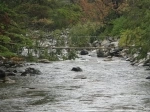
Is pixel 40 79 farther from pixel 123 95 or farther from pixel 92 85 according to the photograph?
pixel 123 95

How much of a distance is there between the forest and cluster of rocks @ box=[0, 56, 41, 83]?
3.33 ft

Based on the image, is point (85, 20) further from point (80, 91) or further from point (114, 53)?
point (80, 91)

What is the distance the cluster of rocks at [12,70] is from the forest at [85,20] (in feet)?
3.33

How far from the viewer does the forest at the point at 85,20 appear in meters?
18.9

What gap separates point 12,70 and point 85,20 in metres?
22.4

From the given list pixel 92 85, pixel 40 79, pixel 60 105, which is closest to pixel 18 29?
pixel 40 79

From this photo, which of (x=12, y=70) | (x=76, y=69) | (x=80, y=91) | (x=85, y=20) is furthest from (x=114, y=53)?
(x=85, y=20)

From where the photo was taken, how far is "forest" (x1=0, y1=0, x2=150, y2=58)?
1889 centimetres

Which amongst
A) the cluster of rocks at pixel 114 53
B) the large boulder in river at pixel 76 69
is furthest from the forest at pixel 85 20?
the large boulder in river at pixel 76 69

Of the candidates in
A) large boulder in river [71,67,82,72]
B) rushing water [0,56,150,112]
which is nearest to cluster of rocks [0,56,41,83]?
rushing water [0,56,150,112]

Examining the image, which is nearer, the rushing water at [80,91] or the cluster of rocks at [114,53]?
the rushing water at [80,91]

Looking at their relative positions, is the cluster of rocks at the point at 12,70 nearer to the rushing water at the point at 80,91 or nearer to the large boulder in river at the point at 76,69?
the rushing water at the point at 80,91

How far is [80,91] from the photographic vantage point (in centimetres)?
1387

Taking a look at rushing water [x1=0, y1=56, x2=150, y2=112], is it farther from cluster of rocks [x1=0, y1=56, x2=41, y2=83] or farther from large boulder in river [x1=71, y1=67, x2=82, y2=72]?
cluster of rocks [x1=0, y1=56, x2=41, y2=83]
